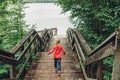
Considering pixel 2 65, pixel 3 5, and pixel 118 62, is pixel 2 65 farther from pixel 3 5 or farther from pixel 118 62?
pixel 118 62

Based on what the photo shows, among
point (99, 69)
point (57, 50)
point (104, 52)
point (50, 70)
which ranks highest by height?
point (104, 52)

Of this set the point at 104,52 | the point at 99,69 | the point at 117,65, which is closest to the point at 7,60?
the point at 99,69

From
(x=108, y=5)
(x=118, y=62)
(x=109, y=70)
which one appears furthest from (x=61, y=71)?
(x=118, y=62)

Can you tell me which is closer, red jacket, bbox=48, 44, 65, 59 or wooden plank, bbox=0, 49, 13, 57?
wooden plank, bbox=0, 49, 13, 57

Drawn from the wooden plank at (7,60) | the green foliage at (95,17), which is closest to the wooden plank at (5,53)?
the wooden plank at (7,60)

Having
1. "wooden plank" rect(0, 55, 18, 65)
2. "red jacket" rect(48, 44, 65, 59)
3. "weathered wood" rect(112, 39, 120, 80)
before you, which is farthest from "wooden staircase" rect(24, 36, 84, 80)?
"weathered wood" rect(112, 39, 120, 80)

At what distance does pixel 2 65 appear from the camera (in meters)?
7.25

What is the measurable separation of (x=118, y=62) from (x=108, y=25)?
Result: 4.67 meters

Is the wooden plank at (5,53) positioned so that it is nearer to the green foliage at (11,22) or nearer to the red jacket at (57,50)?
the green foliage at (11,22)

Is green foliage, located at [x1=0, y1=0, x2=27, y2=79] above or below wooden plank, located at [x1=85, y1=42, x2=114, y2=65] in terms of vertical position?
below

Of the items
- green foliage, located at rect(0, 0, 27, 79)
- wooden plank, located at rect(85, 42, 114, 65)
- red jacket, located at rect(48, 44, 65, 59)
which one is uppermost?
wooden plank, located at rect(85, 42, 114, 65)

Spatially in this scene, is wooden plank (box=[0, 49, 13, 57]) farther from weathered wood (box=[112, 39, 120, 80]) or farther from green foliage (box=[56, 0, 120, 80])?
green foliage (box=[56, 0, 120, 80])

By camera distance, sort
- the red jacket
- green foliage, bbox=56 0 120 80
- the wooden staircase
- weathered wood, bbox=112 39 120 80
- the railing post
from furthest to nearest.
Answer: the red jacket, green foliage, bbox=56 0 120 80, the wooden staircase, the railing post, weathered wood, bbox=112 39 120 80

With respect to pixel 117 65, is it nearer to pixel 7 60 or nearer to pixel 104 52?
pixel 104 52
